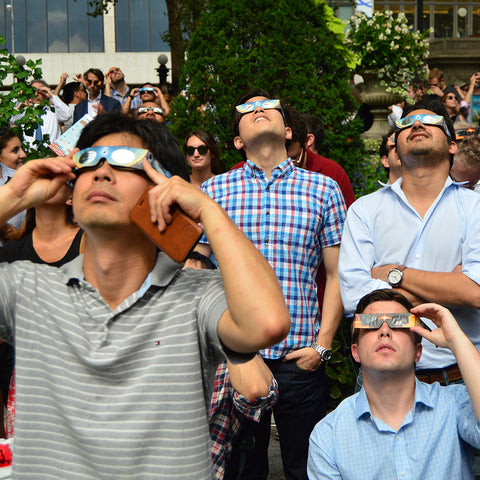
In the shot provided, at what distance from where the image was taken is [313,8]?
711 cm

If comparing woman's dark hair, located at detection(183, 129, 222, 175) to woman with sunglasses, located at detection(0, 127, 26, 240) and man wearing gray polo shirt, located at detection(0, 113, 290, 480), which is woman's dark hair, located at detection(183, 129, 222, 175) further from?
man wearing gray polo shirt, located at detection(0, 113, 290, 480)

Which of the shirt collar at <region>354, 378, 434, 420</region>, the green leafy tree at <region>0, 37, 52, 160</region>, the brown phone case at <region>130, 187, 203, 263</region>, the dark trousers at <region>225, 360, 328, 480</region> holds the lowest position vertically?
the dark trousers at <region>225, 360, 328, 480</region>

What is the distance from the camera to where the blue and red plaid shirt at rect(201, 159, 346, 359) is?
4.00m

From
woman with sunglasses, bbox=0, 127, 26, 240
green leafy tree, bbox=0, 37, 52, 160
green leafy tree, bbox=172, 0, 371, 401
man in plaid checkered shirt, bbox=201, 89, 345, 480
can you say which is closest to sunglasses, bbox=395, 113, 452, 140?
man in plaid checkered shirt, bbox=201, 89, 345, 480

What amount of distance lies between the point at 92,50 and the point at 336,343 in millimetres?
48107

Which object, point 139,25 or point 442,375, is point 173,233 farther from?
point 139,25

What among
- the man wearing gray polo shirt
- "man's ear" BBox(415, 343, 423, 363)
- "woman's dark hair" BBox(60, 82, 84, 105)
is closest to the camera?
the man wearing gray polo shirt

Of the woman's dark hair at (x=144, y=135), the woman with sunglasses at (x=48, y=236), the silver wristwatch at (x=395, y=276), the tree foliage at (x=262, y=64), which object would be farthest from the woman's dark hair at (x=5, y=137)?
Answer: the woman's dark hair at (x=144, y=135)

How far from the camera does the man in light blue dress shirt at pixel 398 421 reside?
3191 mm

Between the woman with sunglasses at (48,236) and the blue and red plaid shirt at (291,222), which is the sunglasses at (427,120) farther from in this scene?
the woman with sunglasses at (48,236)

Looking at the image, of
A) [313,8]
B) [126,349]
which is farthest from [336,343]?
[126,349]

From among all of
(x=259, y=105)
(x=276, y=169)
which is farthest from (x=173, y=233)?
(x=259, y=105)

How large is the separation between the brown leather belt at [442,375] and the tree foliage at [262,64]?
368cm

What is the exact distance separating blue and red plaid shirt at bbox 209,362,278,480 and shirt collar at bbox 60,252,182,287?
4.11 ft
